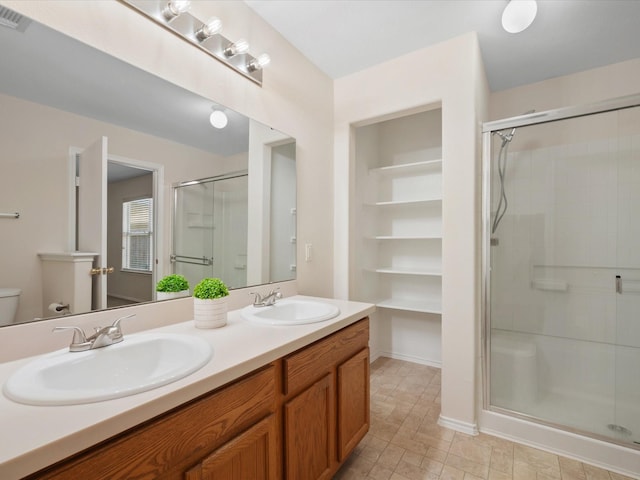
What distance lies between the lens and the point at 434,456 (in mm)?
1685

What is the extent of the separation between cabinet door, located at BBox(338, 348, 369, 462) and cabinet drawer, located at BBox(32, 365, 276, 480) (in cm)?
51

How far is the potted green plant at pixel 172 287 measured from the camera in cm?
131

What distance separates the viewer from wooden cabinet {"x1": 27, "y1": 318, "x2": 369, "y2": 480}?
653mm

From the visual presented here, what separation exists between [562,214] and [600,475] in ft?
4.70

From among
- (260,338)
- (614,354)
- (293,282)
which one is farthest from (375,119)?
(614,354)

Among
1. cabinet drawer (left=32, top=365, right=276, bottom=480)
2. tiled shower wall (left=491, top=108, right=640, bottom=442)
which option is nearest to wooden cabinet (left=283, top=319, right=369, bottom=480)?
cabinet drawer (left=32, top=365, right=276, bottom=480)

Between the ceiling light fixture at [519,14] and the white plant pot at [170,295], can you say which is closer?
the white plant pot at [170,295]

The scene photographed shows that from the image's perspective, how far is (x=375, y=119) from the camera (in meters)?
2.37

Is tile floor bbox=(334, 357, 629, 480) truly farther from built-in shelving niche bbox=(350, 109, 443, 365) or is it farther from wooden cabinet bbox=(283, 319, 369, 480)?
built-in shelving niche bbox=(350, 109, 443, 365)

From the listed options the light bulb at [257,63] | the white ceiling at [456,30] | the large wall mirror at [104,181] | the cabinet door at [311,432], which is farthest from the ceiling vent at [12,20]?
the cabinet door at [311,432]

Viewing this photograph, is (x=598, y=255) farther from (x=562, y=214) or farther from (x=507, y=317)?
(x=507, y=317)

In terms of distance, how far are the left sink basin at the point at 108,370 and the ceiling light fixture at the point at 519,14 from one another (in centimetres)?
207

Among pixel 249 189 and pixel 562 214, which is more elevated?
pixel 249 189

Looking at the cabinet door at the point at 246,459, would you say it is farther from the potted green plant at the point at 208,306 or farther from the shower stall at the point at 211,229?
the shower stall at the point at 211,229
